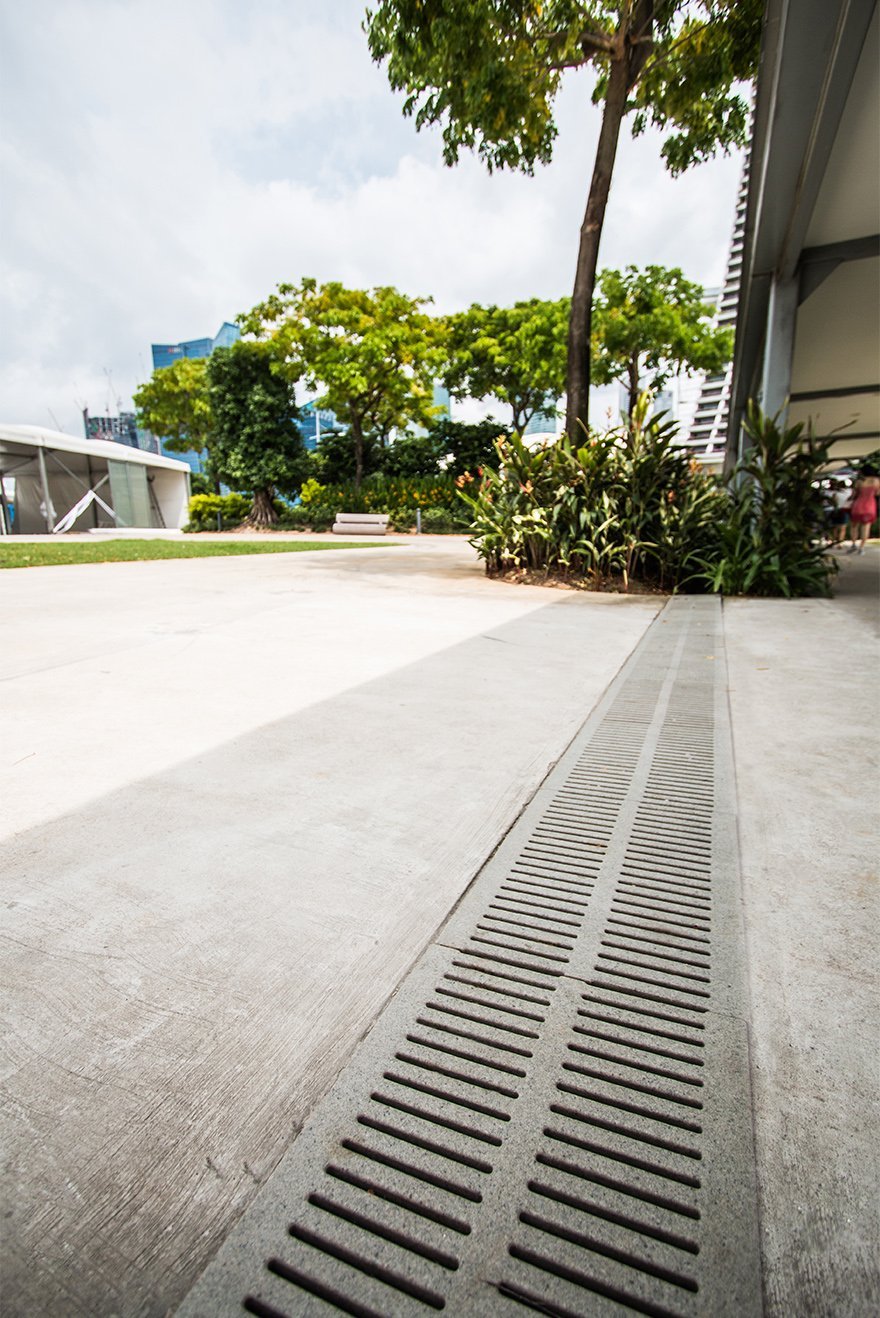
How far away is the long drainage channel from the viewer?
62 centimetres

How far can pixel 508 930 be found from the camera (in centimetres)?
117

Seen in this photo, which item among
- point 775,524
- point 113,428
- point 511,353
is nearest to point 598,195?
point 775,524

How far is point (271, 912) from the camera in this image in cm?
119

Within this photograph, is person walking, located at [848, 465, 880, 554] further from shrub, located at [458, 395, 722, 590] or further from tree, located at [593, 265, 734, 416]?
tree, located at [593, 265, 734, 416]

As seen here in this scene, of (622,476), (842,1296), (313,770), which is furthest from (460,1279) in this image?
(622,476)

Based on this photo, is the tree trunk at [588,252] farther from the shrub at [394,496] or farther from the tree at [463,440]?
the tree at [463,440]

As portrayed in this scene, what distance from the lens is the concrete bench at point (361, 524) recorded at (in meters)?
19.7

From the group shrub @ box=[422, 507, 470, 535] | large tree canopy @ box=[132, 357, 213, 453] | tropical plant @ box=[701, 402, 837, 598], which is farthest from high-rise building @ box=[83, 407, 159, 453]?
tropical plant @ box=[701, 402, 837, 598]

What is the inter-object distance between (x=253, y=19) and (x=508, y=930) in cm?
1367

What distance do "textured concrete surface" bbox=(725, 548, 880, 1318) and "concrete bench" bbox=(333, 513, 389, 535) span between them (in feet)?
59.4

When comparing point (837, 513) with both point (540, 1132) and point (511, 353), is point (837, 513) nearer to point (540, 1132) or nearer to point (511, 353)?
point (540, 1132)

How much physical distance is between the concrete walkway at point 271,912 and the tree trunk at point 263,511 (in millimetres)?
20159

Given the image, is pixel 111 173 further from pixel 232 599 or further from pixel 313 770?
pixel 313 770

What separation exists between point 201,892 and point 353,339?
2279cm
